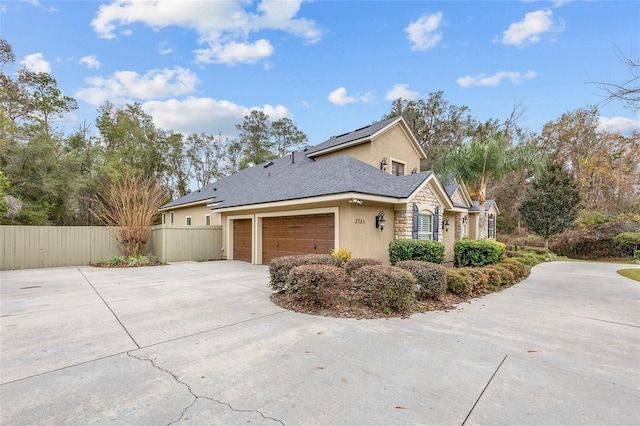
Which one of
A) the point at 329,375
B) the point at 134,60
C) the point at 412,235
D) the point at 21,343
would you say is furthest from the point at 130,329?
the point at 134,60

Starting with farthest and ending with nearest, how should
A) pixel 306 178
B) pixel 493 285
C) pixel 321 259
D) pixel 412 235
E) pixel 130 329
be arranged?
pixel 306 178 → pixel 412 235 → pixel 493 285 → pixel 321 259 → pixel 130 329

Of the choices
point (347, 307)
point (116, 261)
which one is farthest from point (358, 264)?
point (116, 261)

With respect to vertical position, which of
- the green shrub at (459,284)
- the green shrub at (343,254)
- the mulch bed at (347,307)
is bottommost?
the mulch bed at (347,307)

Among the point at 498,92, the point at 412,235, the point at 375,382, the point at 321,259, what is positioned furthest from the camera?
the point at 498,92

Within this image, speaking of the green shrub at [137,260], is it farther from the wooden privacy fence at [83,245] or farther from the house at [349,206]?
the house at [349,206]

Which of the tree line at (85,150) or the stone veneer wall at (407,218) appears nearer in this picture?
the stone veneer wall at (407,218)

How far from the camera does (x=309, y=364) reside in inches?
132

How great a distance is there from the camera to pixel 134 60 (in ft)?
49.0

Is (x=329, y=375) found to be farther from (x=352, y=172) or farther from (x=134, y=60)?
(x=134, y=60)

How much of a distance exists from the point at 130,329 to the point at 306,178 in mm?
8852

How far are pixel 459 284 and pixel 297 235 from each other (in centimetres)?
641

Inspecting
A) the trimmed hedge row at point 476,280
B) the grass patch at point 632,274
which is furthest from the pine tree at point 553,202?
the trimmed hedge row at point 476,280

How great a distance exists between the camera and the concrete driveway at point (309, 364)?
8.18 feet

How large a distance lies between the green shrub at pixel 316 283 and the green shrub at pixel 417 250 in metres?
4.38
